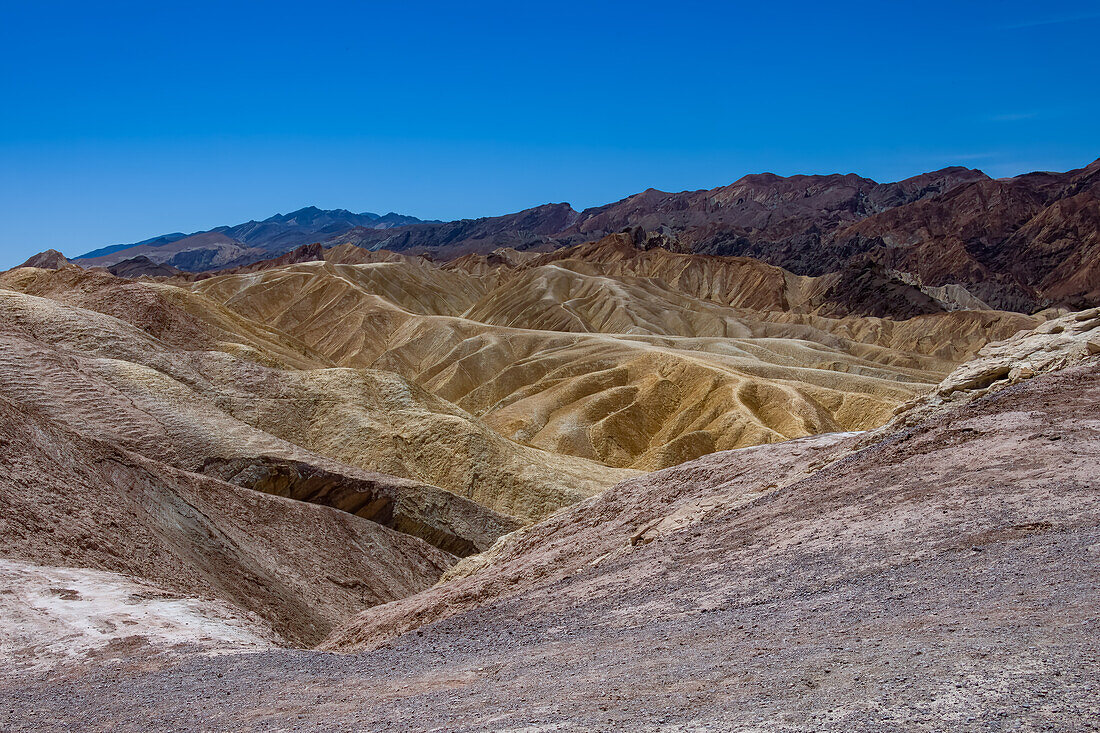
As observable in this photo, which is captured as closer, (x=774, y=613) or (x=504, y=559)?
(x=774, y=613)

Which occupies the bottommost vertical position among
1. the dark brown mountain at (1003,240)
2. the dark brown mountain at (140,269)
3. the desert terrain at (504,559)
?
the desert terrain at (504,559)

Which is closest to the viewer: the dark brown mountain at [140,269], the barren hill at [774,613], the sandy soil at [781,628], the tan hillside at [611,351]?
the sandy soil at [781,628]

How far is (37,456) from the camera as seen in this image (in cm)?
1892

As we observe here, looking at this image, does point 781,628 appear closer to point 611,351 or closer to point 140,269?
point 611,351

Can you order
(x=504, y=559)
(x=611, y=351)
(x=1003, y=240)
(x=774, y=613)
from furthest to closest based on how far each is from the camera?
(x=1003, y=240)
(x=611, y=351)
(x=504, y=559)
(x=774, y=613)

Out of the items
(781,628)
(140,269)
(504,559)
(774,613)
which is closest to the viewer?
(781,628)

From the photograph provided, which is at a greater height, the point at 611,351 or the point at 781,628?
the point at 611,351

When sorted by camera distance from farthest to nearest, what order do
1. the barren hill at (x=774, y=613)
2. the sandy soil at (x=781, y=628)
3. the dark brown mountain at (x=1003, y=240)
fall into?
the dark brown mountain at (x=1003, y=240) < the barren hill at (x=774, y=613) < the sandy soil at (x=781, y=628)

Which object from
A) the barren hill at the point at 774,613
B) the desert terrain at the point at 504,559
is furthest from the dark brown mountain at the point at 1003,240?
the barren hill at the point at 774,613

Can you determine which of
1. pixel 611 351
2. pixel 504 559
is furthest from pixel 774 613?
pixel 611 351

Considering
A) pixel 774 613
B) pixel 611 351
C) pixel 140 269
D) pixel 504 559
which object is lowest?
pixel 504 559

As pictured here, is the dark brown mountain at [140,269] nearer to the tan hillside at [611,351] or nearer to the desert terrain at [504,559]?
the tan hillside at [611,351]

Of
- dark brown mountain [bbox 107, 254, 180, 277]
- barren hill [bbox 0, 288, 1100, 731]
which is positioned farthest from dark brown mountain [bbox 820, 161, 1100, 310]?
barren hill [bbox 0, 288, 1100, 731]

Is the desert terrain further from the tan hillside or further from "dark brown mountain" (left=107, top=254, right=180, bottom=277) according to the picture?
"dark brown mountain" (left=107, top=254, right=180, bottom=277)
